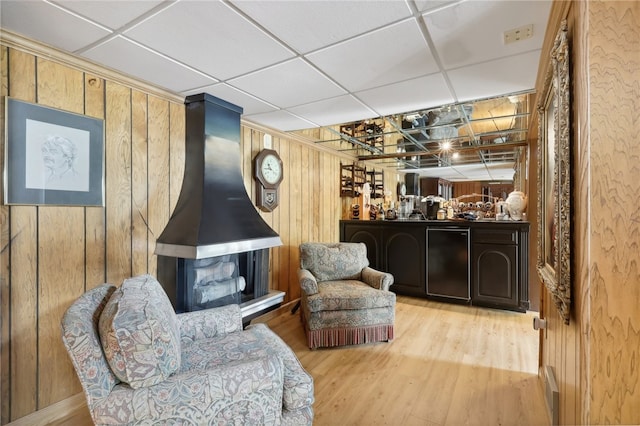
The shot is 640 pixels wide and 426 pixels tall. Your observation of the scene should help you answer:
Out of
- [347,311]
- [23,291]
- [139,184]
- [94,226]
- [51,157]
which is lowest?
[347,311]

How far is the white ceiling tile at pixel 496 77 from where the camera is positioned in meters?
1.83

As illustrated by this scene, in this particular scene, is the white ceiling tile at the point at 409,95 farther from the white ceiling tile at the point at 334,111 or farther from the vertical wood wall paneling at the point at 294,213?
the vertical wood wall paneling at the point at 294,213

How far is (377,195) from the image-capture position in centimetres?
530

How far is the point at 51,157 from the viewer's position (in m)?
1.75

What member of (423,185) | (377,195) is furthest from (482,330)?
(423,185)

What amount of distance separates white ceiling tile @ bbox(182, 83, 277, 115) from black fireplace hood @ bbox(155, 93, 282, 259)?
73 millimetres

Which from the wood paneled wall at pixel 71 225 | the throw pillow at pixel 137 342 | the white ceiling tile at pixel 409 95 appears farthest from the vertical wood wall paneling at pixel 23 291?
the white ceiling tile at pixel 409 95

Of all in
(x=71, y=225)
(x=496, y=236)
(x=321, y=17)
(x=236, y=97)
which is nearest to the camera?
(x=321, y=17)

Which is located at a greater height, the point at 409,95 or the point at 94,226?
the point at 409,95

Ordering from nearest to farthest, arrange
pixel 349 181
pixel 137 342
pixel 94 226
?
pixel 137 342
pixel 94 226
pixel 349 181

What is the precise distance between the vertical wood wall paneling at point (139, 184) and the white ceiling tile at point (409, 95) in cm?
168

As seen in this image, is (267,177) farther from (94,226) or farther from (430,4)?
(430,4)

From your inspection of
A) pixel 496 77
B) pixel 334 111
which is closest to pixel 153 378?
pixel 334 111

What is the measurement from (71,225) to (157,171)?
27.1 inches
